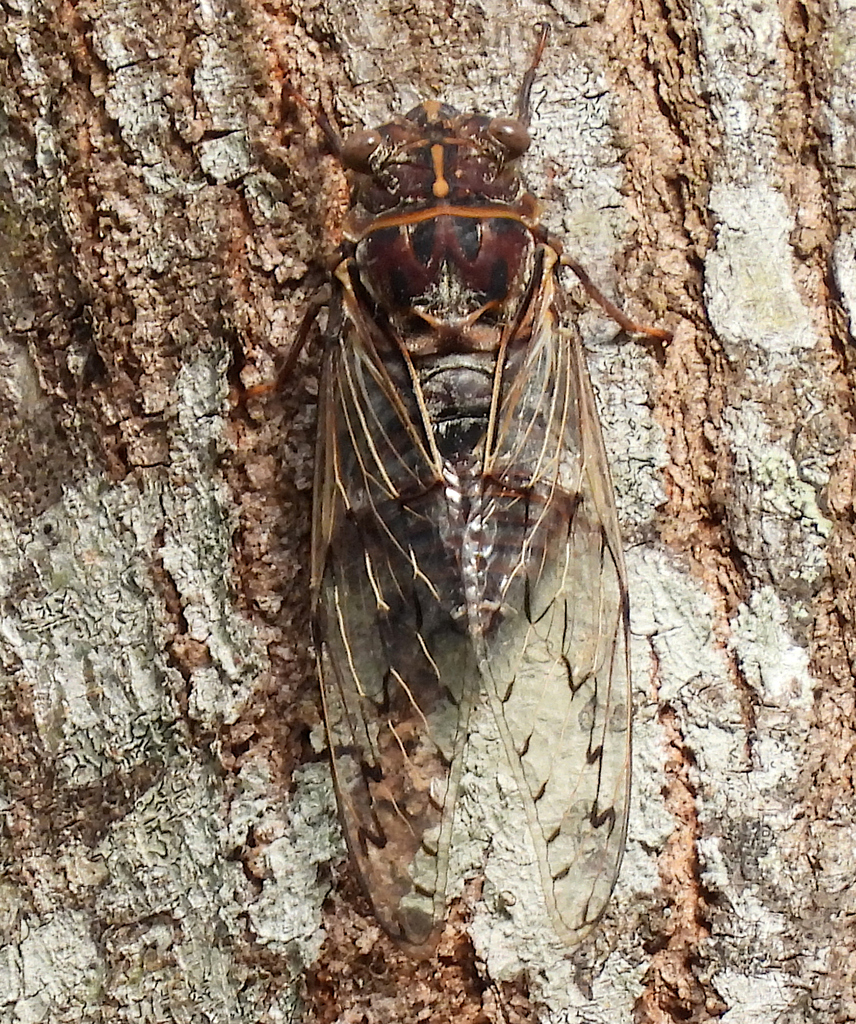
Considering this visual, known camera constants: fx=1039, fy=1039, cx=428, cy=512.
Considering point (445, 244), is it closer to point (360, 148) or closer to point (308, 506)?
point (360, 148)

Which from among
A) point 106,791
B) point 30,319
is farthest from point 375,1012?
point 30,319

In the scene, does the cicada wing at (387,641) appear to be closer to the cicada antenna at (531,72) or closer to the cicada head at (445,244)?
the cicada head at (445,244)

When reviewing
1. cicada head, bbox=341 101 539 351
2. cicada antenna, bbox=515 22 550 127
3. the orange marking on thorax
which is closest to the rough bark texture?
cicada antenna, bbox=515 22 550 127

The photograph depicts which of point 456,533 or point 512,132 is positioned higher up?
point 512,132

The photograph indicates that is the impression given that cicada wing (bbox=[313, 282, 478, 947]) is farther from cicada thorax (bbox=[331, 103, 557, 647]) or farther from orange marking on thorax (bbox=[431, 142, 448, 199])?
orange marking on thorax (bbox=[431, 142, 448, 199])

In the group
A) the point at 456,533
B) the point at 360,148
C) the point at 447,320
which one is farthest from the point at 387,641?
the point at 360,148

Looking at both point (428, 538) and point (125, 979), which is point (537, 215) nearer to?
point (428, 538)

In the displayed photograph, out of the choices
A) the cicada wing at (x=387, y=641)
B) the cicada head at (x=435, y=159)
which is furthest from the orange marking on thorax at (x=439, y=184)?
the cicada wing at (x=387, y=641)
